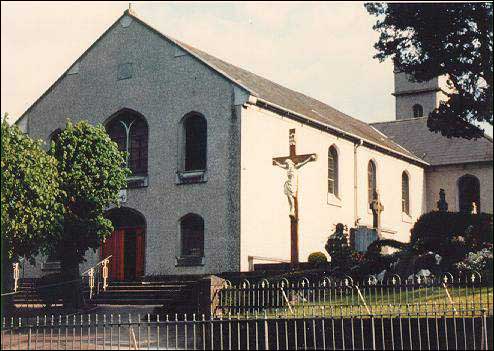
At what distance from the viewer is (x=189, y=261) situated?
27.0 m

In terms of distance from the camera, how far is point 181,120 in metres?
28.3

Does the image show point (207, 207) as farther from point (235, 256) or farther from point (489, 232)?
point (489, 232)

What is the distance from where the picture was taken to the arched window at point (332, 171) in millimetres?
32681

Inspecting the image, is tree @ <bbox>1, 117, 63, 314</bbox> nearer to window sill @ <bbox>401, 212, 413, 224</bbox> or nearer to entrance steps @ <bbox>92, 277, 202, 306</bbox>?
entrance steps @ <bbox>92, 277, 202, 306</bbox>

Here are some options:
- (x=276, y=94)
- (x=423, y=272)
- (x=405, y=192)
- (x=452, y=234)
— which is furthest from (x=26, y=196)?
(x=405, y=192)

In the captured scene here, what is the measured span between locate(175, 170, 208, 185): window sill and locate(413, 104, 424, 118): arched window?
28947 millimetres

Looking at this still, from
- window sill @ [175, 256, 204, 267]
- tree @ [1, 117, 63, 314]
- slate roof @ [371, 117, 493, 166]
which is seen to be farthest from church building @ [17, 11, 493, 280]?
slate roof @ [371, 117, 493, 166]

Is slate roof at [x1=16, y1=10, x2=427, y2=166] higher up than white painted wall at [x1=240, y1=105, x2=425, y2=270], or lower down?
higher up

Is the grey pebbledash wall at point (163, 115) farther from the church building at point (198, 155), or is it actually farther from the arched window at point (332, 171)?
the arched window at point (332, 171)

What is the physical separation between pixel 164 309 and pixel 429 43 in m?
10.0

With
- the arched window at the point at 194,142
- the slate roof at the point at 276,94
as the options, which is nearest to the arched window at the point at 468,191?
the slate roof at the point at 276,94

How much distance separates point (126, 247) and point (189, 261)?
328 centimetres

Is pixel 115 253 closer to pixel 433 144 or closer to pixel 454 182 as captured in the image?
pixel 454 182

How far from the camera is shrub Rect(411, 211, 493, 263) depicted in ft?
67.7
